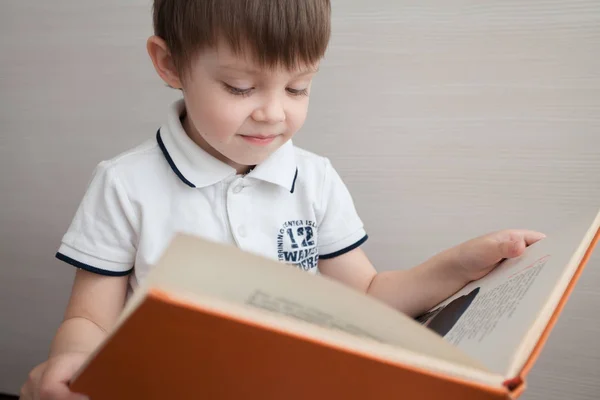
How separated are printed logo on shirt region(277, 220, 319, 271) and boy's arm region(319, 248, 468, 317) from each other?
0.05 meters

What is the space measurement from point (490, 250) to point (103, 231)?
42 cm

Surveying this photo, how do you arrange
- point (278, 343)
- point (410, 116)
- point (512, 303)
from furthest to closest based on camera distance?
point (410, 116) < point (512, 303) < point (278, 343)

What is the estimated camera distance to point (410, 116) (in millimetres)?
831

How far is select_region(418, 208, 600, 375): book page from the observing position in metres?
0.33

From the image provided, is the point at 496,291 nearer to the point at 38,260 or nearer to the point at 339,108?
the point at 339,108

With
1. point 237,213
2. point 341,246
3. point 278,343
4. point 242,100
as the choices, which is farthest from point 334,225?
point 278,343

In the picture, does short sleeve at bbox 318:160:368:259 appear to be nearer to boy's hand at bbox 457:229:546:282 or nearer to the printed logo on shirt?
the printed logo on shirt

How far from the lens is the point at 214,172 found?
0.64 m

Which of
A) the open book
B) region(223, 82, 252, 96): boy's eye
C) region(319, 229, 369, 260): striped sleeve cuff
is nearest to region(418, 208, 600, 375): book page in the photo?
the open book

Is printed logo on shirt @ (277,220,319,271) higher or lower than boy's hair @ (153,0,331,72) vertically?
lower

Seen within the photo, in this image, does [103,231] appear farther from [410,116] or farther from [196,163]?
[410,116]

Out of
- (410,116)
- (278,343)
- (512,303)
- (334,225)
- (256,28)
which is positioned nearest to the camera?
(278,343)

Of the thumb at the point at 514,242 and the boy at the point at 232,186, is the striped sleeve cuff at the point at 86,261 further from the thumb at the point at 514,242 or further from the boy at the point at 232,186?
the thumb at the point at 514,242

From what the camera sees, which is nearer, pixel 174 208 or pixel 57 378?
pixel 57 378
